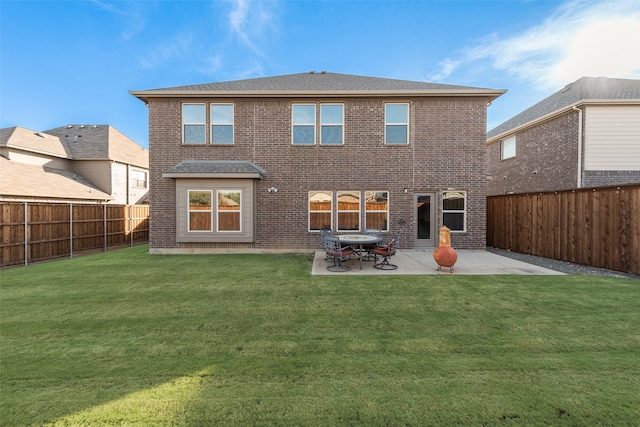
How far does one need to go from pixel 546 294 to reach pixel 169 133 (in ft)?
44.3

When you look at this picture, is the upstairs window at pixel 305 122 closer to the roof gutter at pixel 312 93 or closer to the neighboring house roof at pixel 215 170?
the roof gutter at pixel 312 93

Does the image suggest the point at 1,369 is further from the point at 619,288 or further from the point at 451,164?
the point at 451,164

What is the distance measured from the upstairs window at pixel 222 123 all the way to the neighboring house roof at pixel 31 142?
582 inches

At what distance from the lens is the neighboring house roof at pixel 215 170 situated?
1073 cm

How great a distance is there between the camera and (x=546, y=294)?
588cm

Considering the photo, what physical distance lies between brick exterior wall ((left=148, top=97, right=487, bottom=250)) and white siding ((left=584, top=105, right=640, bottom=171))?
519 centimetres

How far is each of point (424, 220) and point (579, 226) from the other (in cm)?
481

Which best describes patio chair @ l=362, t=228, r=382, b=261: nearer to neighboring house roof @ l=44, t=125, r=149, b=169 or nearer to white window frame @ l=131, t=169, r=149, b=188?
neighboring house roof @ l=44, t=125, r=149, b=169

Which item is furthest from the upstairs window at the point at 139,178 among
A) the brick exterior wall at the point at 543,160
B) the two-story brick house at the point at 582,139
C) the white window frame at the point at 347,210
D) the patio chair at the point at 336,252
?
the two-story brick house at the point at 582,139

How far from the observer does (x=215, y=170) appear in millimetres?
10875

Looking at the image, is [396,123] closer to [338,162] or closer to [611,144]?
[338,162]

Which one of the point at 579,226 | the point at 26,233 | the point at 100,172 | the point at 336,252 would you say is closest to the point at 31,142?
the point at 100,172

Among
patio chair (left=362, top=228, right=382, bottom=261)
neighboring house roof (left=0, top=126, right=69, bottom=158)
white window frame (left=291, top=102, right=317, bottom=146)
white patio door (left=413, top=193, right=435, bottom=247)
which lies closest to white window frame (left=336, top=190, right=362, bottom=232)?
patio chair (left=362, top=228, right=382, bottom=261)

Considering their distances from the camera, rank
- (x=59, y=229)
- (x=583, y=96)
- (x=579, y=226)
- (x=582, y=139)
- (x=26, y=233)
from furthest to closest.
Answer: (x=583, y=96)
(x=582, y=139)
(x=59, y=229)
(x=26, y=233)
(x=579, y=226)
